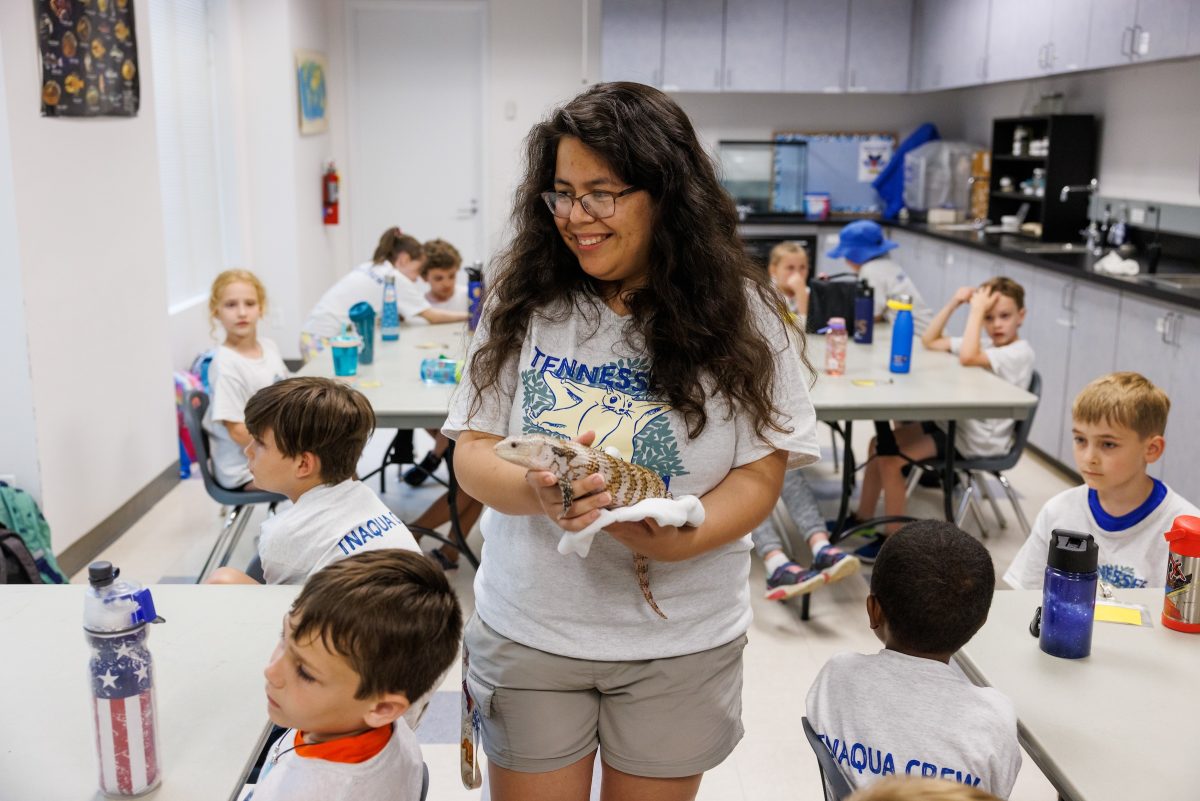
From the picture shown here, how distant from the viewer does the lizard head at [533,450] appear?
1.31 metres

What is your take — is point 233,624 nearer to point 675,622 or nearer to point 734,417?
point 675,622

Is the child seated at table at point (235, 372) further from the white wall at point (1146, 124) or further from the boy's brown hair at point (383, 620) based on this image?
the white wall at point (1146, 124)

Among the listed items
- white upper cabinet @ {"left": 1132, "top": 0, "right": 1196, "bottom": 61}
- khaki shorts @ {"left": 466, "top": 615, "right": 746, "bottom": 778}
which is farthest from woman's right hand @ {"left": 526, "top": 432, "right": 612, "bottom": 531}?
white upper cabinet @ {"left": 1132, "top": 0, "right": 1196, "bottom": 61}

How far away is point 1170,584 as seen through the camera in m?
1.81

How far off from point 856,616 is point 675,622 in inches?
89.3

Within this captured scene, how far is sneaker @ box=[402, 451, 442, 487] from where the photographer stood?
495cm

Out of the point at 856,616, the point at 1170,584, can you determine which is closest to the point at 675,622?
the point at 1170,584

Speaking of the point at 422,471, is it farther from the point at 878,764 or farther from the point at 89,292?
the point at 878,764

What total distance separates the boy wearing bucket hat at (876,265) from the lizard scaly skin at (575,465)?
372cm

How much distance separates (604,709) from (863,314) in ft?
10.4

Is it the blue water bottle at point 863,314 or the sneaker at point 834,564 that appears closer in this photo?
the sneaker at point 834,564

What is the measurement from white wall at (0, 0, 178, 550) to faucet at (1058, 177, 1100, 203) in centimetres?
446

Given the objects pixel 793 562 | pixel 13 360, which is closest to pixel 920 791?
pixel 793 562

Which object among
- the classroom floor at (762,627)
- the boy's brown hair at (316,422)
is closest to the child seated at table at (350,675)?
the classroom floor at (762,627)
